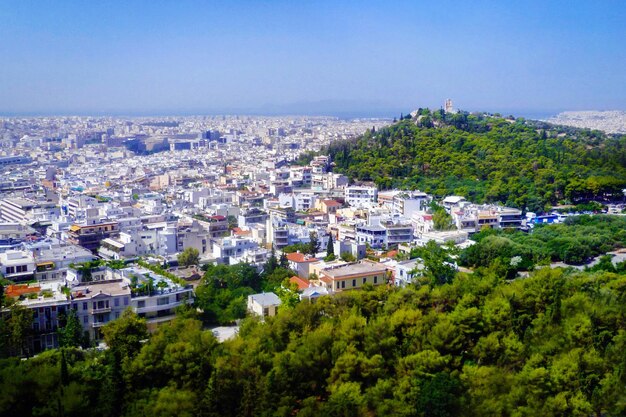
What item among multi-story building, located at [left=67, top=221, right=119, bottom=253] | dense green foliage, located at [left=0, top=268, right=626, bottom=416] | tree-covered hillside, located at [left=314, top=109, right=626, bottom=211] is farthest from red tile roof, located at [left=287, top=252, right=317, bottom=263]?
tree-covered hillside, located at [left=314, top=109, right=626, bottom=211]

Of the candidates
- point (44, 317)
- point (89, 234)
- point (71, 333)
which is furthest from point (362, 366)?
point (89, 234)

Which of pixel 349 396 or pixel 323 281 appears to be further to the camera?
pixel 323 281

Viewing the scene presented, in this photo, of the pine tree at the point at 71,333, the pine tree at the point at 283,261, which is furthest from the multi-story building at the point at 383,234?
the pine tree at the point at 71,333

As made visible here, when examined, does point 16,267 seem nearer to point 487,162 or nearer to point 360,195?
point 360,195

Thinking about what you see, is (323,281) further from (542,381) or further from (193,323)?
(542,381)

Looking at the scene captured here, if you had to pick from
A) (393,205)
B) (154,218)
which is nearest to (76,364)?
(154,218)
